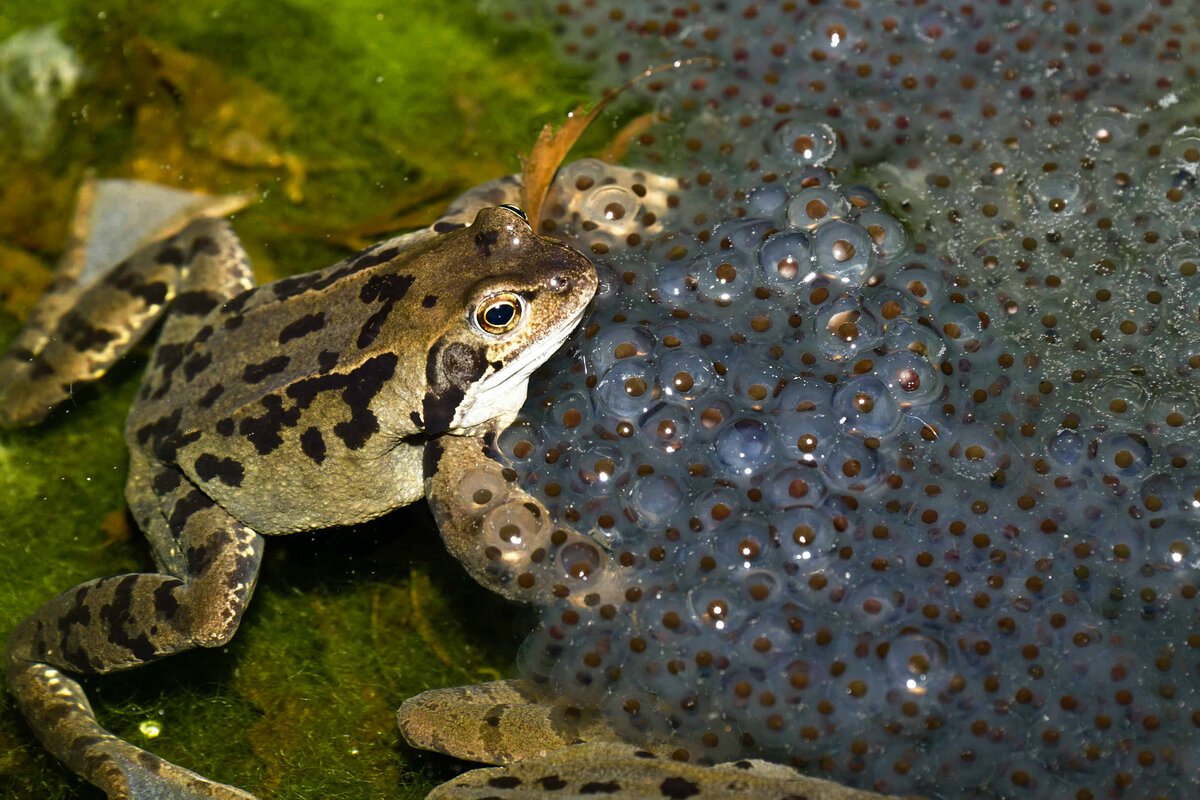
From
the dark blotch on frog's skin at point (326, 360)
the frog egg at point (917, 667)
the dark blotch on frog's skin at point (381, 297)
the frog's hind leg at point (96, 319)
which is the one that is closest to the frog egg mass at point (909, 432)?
the frog egg at point (917, 667)

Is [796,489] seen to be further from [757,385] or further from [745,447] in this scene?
[757,385]

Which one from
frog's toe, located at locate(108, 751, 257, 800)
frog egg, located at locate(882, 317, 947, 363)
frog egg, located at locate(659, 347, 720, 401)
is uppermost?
frog egg, located at locate(882, 317, 947, 363)

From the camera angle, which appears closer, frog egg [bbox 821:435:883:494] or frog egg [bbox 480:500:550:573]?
frog egg [bbox 821:435:883:494]

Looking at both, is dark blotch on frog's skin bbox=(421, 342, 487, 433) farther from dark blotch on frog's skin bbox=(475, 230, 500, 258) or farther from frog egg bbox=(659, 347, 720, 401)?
frog egg bbox=(659, 347, 720, 401)

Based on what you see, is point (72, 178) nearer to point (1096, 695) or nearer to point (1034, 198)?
point (1034, 198)

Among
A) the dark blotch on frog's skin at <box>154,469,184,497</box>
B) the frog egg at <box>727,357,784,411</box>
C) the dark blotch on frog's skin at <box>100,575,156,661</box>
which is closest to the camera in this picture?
the frog egg at <box>727,357,784,411</box>

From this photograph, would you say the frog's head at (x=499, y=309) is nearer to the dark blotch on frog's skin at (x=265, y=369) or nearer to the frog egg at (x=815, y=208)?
the dark blotch on frog's skin at (x=265, y=369)

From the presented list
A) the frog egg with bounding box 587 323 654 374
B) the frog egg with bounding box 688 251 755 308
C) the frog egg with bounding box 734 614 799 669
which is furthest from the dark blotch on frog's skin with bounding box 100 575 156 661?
the frog egg with bounding box 688 251 755 308
